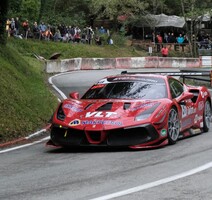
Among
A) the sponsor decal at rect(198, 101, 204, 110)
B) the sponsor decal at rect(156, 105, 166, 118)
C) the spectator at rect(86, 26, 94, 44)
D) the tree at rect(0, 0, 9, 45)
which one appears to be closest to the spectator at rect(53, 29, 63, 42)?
the spectator at rect(86, 26, 94, 44)

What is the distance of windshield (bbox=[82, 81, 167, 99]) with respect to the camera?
11.2 metres

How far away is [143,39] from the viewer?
60156 millimetres

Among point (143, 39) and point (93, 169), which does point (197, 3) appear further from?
point (93, 169)

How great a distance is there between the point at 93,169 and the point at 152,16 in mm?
52231

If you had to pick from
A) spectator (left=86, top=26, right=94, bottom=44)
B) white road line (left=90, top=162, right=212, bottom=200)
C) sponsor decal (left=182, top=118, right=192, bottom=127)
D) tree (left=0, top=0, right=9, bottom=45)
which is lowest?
spectator (left=86, top=26, right=94, bottom=44)

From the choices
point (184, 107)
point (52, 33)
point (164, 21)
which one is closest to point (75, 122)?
point (184, 107)

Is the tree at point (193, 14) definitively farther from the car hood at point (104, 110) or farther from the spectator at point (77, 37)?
the car hood at point (104, 110)

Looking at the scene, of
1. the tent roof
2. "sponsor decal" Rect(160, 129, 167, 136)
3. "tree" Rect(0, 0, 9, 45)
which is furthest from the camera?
the tent roof

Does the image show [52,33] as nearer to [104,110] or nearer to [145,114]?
[104,110]

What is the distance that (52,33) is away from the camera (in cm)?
4584

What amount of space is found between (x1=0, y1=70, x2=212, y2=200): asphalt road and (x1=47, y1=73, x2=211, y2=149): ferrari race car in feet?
0.77

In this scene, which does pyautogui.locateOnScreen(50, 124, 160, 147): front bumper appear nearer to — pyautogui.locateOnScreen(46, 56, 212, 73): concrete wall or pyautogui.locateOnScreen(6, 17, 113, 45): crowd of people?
pyautogui.locateOnScreen(46, 56, 212, 73): concrete wall

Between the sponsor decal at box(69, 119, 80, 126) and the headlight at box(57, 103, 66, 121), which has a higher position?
the headlight at box(57, 103, 66, 121)

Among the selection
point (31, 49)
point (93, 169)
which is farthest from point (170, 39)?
point (93, 169)
